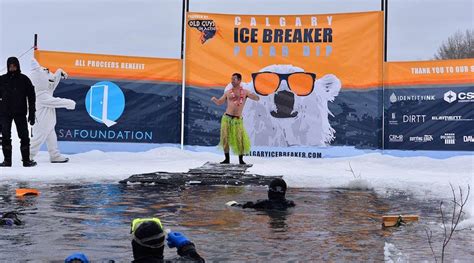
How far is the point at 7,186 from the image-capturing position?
28.6 ft

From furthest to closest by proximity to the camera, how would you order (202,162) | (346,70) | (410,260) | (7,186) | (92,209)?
(346,70), (202,162), (7,186), (92,209), (410,260)

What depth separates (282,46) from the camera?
14.2 meters

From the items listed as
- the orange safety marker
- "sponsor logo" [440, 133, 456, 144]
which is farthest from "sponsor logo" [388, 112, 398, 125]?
the orange safety marker

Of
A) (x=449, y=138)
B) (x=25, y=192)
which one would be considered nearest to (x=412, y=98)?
(x=449, y=138)

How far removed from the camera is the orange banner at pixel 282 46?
13906 mm

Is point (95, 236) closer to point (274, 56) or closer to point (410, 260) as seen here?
point (410, 260)

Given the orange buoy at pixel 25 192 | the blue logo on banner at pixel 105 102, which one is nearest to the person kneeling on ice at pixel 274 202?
the orange buoy at pixel 25 192

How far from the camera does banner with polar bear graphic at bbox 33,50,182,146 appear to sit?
14312mm

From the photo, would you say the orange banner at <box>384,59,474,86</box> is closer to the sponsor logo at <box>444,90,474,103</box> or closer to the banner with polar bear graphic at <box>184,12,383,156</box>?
the sponsor logo at <box>444,90,474,103</box>

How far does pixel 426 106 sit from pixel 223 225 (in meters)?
9.25

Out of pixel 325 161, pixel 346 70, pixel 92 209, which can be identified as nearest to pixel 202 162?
pixel 325 161

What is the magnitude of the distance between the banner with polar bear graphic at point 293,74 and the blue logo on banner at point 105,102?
1.82 metres

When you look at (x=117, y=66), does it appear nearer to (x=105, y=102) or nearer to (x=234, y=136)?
(x=105, y=102)

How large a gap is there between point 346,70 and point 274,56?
167 centimetres
